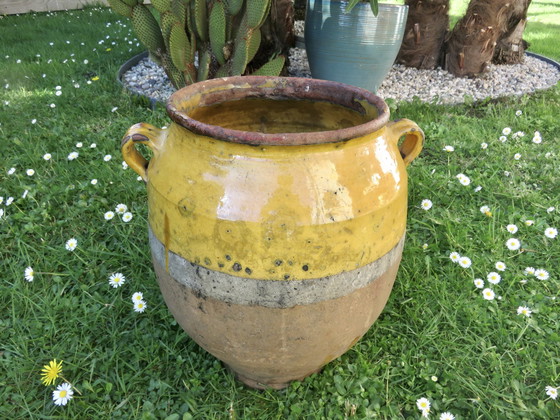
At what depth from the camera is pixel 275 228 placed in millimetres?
1260

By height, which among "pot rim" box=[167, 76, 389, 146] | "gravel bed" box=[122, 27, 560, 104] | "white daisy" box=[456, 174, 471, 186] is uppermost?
"pot rim" box=[167, 76, 389, 146]

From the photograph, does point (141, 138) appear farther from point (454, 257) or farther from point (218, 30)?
point (218, 30)

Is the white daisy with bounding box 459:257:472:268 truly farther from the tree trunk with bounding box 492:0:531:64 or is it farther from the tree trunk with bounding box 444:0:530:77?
the tree trunk with bounding box 492:0:531:64

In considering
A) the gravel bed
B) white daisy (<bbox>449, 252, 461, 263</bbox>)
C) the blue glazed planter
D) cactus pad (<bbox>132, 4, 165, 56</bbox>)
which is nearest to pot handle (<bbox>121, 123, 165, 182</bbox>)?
white daisy (<bbox>449, 252, 461, 263</bbox>)

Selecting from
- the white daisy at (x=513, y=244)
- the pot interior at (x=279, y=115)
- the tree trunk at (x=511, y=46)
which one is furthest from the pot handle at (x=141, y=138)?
the tree trunk at (x=511, y=46)

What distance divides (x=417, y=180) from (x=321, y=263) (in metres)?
1.77

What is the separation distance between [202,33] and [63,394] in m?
2.61

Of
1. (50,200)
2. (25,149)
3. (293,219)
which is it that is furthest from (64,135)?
(293,219)

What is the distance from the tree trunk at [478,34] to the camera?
14.4 feet

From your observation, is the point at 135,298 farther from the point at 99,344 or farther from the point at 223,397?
the point at 223,397

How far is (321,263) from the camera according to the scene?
1.33 m

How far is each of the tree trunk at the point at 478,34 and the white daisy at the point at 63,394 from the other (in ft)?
14.2

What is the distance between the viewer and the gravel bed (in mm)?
4430

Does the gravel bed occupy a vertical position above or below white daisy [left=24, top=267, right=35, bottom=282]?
below
